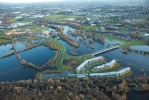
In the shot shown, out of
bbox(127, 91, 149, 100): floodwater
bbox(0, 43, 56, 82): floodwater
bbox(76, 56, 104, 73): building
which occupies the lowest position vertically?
bbox(127, 91, 149, 100): floodwater

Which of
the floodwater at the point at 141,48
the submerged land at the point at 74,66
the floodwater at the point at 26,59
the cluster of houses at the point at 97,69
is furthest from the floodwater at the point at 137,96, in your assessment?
the floodwater at the point at 141,48

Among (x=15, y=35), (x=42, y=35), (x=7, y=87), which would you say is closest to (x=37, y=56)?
(x=7, y=87)

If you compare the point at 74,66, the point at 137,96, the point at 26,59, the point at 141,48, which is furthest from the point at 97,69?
the point at 26,59

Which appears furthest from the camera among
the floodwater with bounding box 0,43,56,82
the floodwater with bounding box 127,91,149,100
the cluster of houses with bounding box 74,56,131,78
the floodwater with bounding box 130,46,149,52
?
the floodwater with bounding box 130,46,149,52

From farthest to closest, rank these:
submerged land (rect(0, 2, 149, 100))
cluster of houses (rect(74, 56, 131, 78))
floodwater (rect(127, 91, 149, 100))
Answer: cluster of houses (rect(74, 56, 131, 78)) → submerged land (rect(0, 2, 149, 100)) → floodwater (rect(127, 91, 149, 100))

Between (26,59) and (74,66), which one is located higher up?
(74,66)

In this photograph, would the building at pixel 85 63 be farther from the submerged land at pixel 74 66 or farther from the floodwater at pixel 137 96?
the floodwater at pixel 137 96

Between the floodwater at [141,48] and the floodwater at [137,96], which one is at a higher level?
the floodwater at [141,48]

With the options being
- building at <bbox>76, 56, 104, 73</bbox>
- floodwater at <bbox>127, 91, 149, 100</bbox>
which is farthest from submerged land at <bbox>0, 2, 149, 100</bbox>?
floodwater at <bbox>127, 91, 149, 100</bbox>

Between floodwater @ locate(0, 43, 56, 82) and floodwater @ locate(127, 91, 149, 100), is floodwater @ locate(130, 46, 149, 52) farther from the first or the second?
floodwater @ locate(0, 43, 56, 82)

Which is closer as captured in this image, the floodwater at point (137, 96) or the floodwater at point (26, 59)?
the floodwater at point (137, 96)

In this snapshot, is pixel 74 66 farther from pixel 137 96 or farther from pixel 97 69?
pixel 137 96
